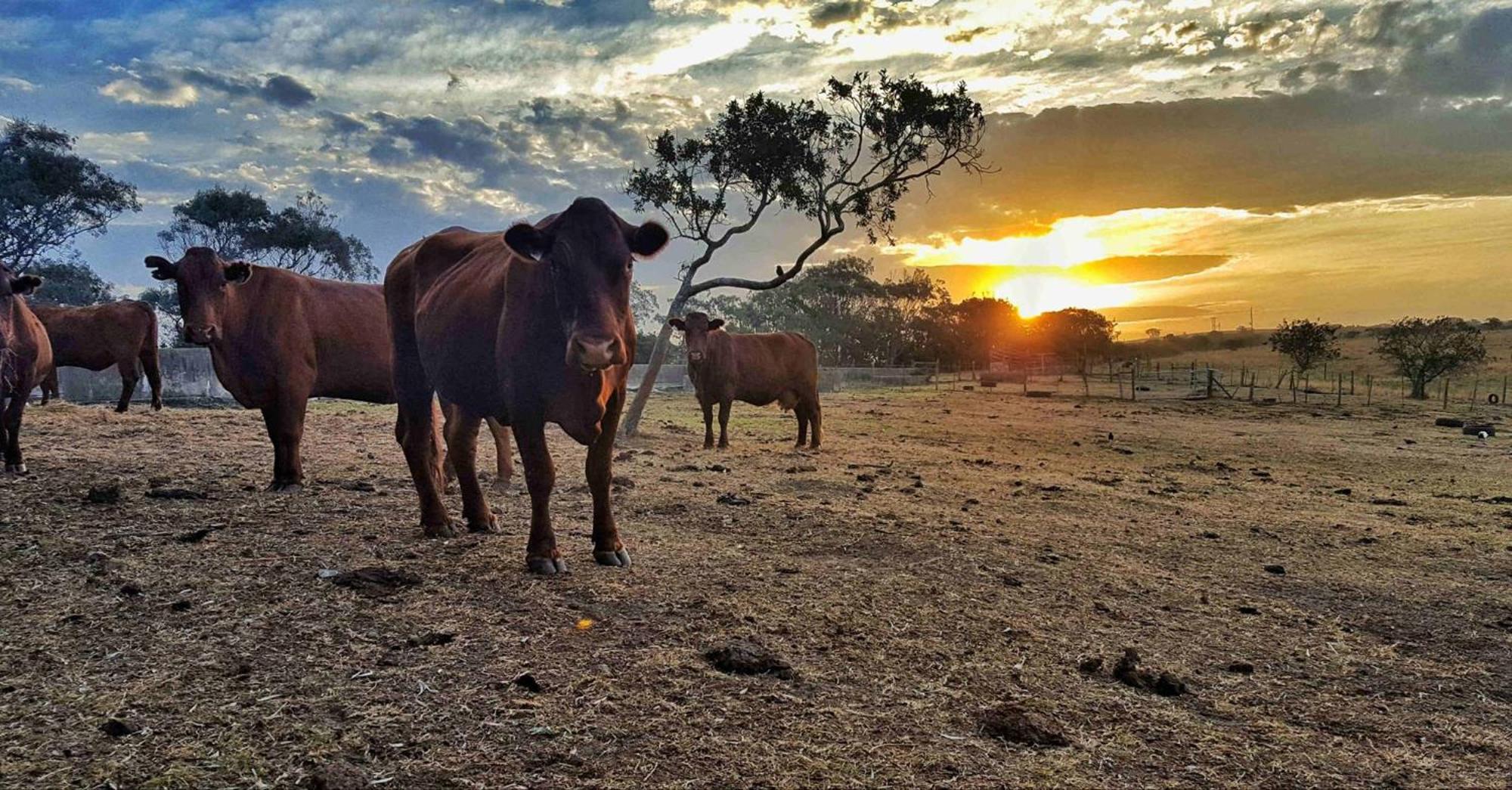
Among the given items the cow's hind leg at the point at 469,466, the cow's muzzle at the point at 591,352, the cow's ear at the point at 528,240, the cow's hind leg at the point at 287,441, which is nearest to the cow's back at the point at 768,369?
the cow's hind leg at the point at 287,441

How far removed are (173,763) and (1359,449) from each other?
19.7 meters

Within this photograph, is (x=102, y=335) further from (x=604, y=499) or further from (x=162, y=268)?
(x=604, y=499)

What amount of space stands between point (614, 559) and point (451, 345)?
1817 millimetres

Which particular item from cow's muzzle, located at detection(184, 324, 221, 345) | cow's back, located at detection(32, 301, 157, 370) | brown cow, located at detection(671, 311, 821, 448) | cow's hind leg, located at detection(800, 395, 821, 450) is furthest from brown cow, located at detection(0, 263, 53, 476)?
cow's hind leg, located at detection(800, 395, 821, 450)

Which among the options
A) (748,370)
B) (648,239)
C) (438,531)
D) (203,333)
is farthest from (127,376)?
(648,239)

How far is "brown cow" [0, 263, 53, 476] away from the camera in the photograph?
24.8ft

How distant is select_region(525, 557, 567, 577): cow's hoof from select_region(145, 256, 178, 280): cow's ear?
5.38m

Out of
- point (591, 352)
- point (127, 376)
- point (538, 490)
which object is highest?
point (591, 352)

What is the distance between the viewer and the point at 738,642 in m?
3.59

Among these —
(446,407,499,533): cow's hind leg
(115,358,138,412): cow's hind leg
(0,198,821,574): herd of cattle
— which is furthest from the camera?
(115,358,138,412): cow's hind leg

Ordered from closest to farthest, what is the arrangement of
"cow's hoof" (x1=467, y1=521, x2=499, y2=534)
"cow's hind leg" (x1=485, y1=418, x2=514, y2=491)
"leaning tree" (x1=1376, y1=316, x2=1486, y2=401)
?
"cow's hoof" (x1=467, y1=521, x2=499, y2=534)
"cow's hind leg" (x1=485, y1=418, x2=514, y2=491)
"leaning tree" (x1=1376, y1=316, x2=1486, y2=401)

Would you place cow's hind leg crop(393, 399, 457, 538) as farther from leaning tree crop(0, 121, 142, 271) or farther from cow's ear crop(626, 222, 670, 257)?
leaning tree crop(0, 121, 142, 271)

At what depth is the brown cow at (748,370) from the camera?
1452 cm

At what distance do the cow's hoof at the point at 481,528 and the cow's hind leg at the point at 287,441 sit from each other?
7.82 ft
